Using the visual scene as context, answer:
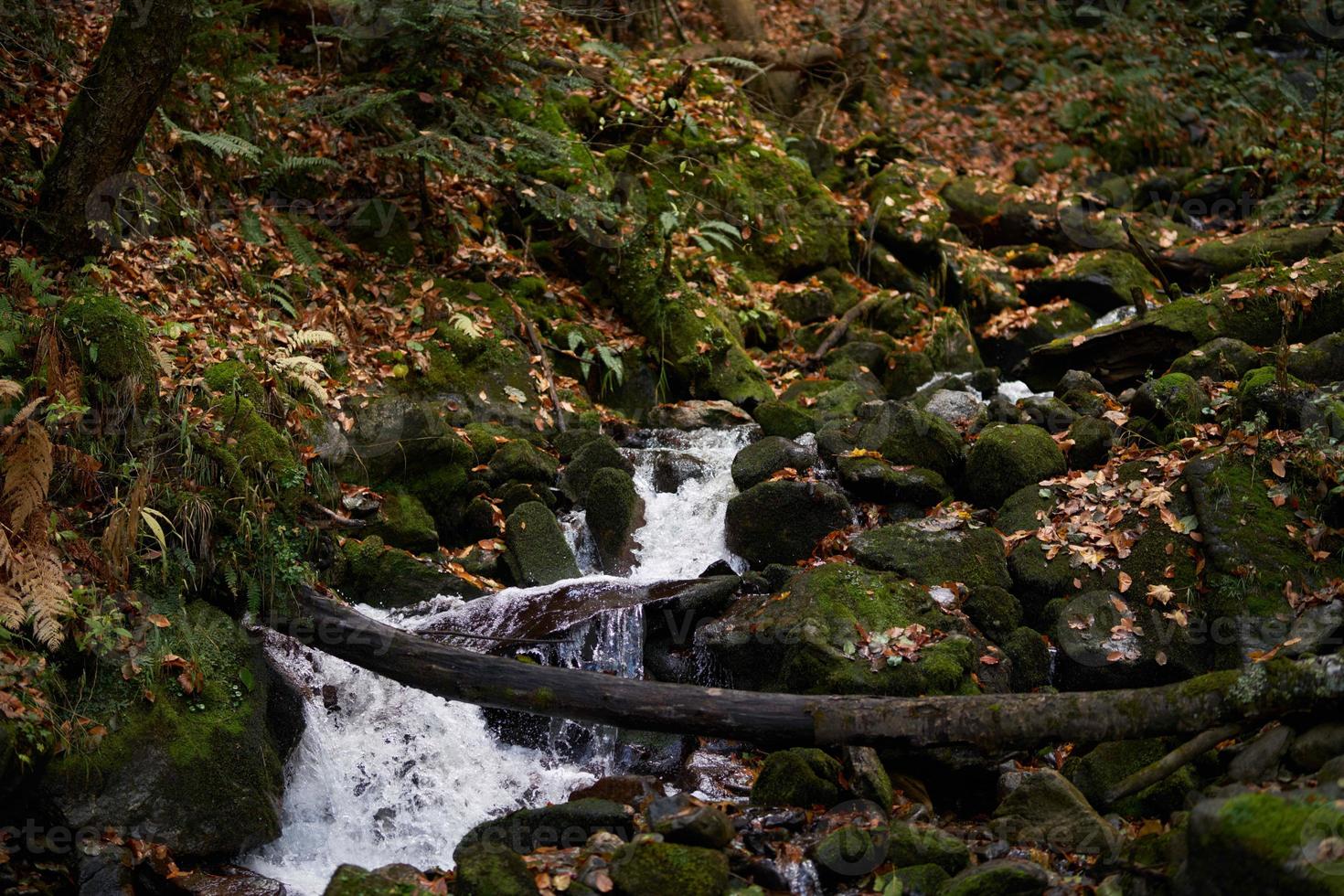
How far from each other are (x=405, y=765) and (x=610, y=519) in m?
2.86

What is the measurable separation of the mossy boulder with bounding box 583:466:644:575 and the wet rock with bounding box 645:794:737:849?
11.7 feet

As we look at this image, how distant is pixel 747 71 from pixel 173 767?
13891mm

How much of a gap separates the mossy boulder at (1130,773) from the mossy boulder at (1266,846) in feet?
5.12

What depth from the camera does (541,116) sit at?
12312mm

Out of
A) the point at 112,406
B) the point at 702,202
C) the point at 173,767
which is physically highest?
the point at 702,202

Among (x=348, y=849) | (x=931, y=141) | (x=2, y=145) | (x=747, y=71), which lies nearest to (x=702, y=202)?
(x=747, y=71)

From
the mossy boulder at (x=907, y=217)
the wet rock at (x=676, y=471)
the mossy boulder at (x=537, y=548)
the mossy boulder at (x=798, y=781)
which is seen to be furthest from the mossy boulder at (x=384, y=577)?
the mossy boulder at (x=907, y=217)

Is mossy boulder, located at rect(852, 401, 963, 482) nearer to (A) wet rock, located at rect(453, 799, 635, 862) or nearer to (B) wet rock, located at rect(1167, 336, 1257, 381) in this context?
(B) wet rock, located at rect(1167, 336, 1257, 381)

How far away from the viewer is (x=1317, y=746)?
4.71m

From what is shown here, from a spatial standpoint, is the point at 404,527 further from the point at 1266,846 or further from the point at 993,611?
the point at 1266,846

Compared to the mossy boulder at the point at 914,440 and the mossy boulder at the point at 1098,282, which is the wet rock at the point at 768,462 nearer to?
the mossy boulder at the point at 914,440

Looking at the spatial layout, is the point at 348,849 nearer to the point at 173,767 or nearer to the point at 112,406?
the point at 173,767

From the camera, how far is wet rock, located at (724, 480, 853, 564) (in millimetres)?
8477

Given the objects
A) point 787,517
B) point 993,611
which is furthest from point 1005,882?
point 787,517
